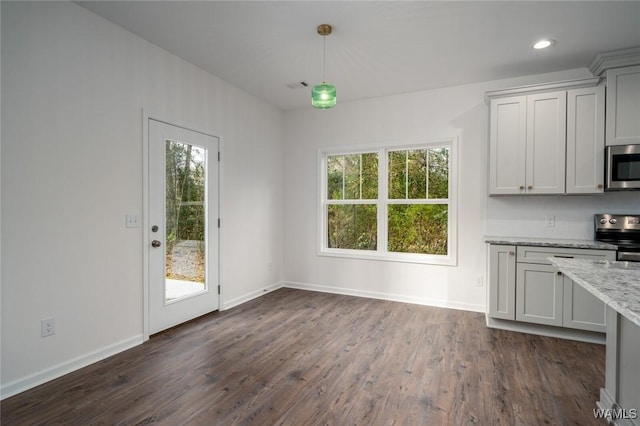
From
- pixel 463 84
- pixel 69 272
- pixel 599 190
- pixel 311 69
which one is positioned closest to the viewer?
pixel 69 272

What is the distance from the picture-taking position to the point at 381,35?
9.61 feet

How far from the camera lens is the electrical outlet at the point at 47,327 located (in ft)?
7.59

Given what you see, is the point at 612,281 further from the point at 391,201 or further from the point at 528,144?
the point at 391,201

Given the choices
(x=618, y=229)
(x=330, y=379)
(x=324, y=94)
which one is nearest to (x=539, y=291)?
(x=618, y=229)

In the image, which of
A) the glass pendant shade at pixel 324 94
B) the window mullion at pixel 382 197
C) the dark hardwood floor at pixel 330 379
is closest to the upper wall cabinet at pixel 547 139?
the window mullion at pixel 382 197

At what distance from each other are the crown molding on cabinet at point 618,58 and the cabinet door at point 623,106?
0.04 metres

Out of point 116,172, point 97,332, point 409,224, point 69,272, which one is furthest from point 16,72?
point 409,224

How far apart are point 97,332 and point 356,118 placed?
389 centimetres

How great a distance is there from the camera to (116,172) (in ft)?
9.16

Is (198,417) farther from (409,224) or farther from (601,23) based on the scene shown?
(601,23)

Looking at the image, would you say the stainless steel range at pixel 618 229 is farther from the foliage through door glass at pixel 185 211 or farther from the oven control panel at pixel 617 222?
the foliage through door glass at pixel 185 211

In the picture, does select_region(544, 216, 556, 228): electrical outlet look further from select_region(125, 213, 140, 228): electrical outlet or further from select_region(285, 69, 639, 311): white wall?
select_region(125, 213, 140, 228): electrical outlet

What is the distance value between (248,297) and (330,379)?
227cm

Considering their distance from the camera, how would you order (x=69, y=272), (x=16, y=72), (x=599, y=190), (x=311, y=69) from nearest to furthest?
(x=16, y=72) < (x=69, y=272) < (x=599, y=190) < (x=311, y=69)
